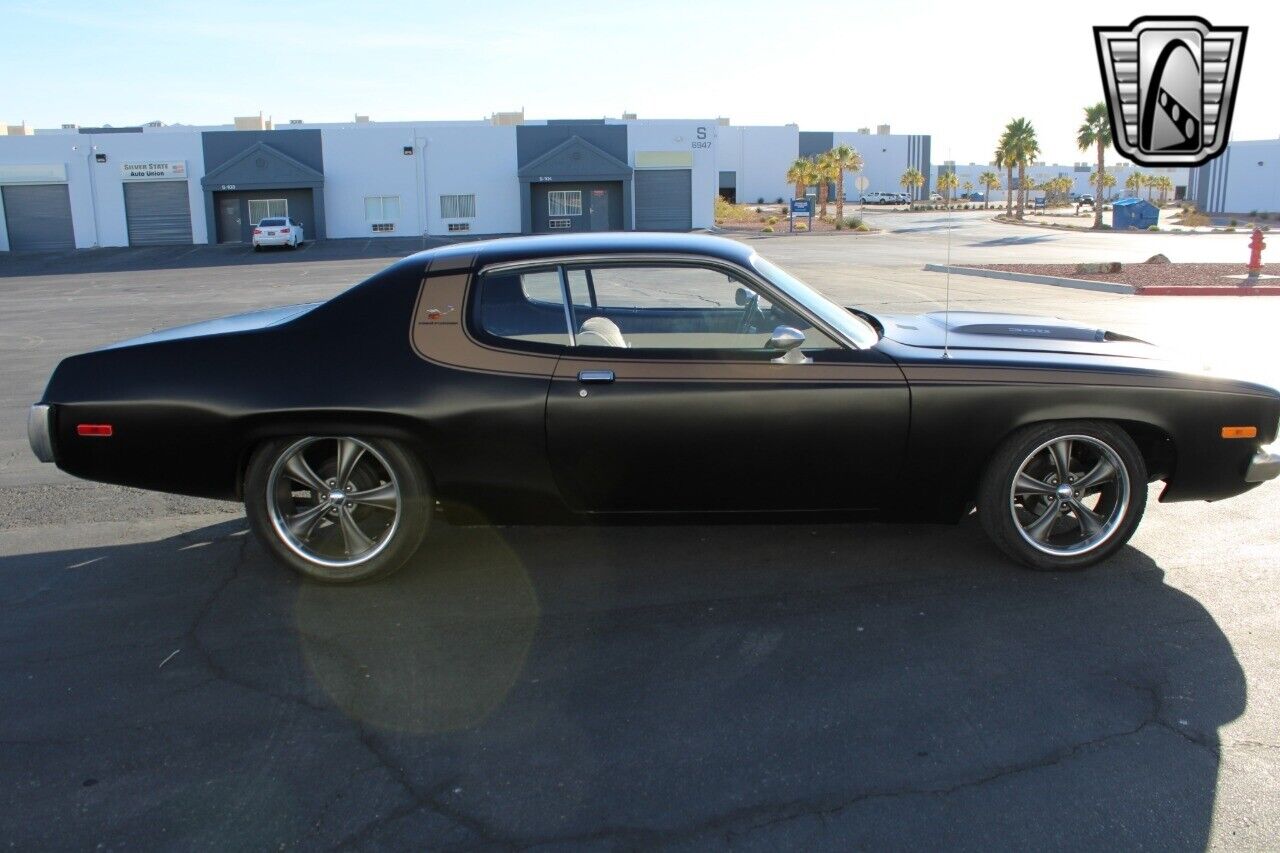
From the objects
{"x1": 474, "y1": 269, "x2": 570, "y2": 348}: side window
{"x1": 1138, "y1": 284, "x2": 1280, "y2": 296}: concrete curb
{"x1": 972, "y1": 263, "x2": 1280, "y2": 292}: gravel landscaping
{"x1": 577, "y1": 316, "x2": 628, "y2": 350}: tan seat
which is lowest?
{"x1": 1138, "y1": 284, "x2": 1280, "y2": 296}: concrete curb

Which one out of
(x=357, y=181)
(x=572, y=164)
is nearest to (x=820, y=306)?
(x=572, y=164)

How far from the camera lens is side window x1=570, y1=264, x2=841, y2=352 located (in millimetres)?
4703

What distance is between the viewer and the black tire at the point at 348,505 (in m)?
4.63

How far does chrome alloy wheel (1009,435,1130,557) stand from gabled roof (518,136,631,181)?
151ft

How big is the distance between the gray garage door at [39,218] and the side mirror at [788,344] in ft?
167

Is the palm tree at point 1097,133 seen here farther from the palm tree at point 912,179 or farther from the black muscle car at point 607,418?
the black muscle car at point 607,418

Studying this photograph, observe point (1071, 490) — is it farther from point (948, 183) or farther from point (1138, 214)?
point (1138, 214)

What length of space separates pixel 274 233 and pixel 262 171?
22.2ft

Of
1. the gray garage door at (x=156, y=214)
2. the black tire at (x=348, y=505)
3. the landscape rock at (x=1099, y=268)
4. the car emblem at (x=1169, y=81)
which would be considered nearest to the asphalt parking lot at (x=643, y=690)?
the black tire at (x=348, y=505)

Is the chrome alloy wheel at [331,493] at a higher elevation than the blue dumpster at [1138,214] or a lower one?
lower

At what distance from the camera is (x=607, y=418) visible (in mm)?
4527

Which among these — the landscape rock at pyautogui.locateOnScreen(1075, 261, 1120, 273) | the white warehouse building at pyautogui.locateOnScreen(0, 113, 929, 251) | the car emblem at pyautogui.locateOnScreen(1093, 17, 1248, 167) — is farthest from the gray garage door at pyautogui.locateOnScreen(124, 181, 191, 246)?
the car emblem at pyautogui.locateOnScreen(1093, 17, 1248, 167)

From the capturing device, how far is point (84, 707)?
12.1ft

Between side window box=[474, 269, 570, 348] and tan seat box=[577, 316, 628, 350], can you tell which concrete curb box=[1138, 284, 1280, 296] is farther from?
side window box=[474, 269, 570, 348]
